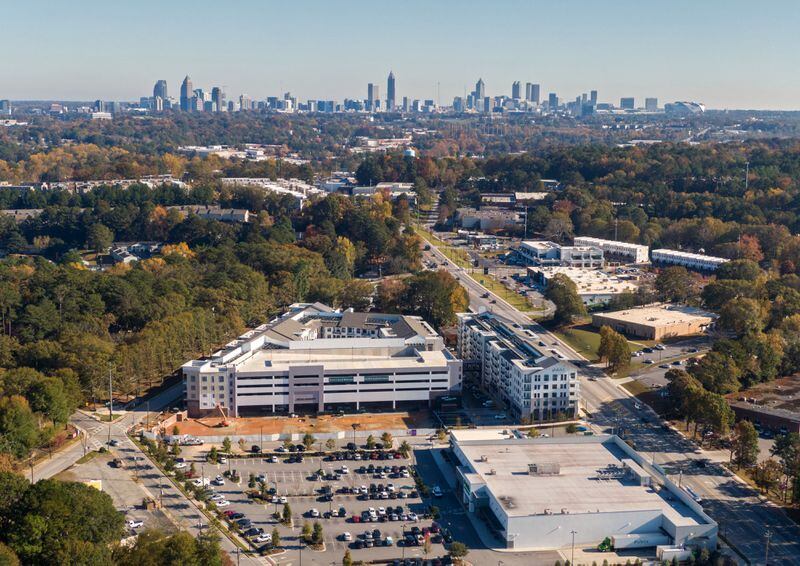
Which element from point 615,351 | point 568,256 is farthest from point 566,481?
point 568,256

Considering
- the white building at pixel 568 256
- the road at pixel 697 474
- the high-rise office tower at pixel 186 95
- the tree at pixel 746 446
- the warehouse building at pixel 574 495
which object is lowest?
the road at pixel 697 474

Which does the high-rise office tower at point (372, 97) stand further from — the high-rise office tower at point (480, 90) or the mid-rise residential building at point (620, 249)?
the mid-rise residential building at point (620, 249)

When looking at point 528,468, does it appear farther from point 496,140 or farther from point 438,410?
point 496,140

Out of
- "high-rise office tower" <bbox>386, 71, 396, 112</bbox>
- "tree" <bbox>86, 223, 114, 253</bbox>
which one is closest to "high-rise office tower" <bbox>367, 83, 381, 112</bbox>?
"high-rise office tower" <bbox>386, 71, 396, 112</bbox>

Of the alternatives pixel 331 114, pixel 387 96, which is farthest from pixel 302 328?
pixel 387 96

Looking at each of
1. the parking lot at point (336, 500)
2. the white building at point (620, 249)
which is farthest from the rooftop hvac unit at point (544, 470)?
the white building at point (620, 249)

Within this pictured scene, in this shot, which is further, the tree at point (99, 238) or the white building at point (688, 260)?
the tree at point (99, 238)
